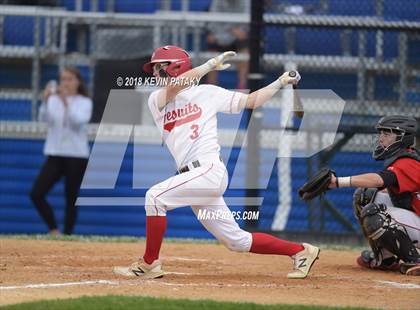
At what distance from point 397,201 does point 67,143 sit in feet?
17.6

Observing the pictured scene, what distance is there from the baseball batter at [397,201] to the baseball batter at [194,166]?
0.59 meters

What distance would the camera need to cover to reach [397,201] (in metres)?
7.70

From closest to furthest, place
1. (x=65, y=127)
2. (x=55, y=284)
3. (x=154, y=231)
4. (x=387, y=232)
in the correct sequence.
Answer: (x=55, y=284) < (x=154, y=231) < (x=387, y=232) < (x=65, y=127)

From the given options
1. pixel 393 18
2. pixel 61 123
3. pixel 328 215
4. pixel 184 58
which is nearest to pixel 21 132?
pixel 61 123

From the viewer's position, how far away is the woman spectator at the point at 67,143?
11828 mm

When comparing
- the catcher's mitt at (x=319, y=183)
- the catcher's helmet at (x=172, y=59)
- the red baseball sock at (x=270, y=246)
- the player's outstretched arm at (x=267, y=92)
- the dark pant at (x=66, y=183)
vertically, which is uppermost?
the catcher's helmet at (x=172, y=59)

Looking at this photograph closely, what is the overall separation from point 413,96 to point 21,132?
526 centimetres

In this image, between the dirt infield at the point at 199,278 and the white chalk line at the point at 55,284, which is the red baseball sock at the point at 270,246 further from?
the white chalk line at the point at 55,284

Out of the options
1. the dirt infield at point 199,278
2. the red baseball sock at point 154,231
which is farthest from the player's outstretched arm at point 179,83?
the dirt infield at point 199,278

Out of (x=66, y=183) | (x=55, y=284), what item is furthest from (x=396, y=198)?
(x=66, y=183)

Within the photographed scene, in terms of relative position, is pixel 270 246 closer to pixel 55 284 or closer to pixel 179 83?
pixel 179 83

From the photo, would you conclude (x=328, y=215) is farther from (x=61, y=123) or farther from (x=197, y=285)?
(x=197, y=285)

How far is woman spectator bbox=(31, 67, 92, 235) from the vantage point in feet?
38.8

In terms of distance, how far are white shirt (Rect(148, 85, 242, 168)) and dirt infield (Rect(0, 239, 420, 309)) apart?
37.7 inches
